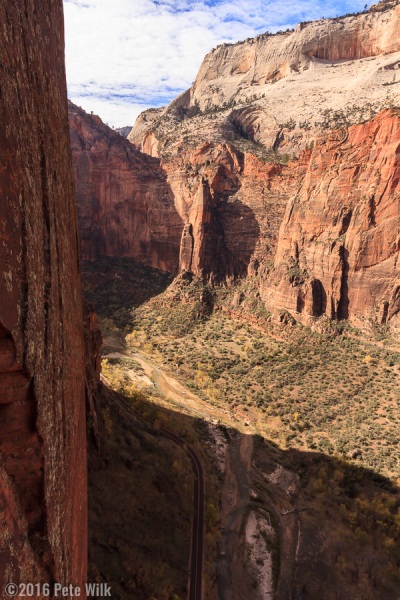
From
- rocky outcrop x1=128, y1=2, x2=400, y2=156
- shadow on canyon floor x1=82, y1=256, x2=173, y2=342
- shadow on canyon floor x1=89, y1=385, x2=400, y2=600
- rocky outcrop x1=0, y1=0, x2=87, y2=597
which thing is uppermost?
rocky outcrop x1=128, y1=2, x2=400, y2=156

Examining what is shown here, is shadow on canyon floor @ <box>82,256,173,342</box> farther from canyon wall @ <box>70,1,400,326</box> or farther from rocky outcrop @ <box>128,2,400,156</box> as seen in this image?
rocky outcrop @ <box>128,2,400,156</box>

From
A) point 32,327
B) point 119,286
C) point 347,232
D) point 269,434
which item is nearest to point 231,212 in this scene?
point 347,232

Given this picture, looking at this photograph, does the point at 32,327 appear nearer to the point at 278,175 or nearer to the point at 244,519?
the point at 244,519

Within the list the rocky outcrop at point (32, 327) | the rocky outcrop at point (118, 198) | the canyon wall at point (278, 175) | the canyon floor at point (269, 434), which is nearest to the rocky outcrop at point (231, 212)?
the canyon wall at point (278, 175)

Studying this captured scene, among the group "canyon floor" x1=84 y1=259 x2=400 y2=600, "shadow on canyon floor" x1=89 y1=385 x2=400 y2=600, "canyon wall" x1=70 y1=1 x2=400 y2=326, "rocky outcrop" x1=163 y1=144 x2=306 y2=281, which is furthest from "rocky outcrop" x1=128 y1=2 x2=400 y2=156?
"shadow on canyon floor" x1=89 y1=385 x2=400 y2=600

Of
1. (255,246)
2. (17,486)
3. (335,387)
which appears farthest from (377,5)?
(17,486)

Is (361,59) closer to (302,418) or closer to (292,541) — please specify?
(302,418)

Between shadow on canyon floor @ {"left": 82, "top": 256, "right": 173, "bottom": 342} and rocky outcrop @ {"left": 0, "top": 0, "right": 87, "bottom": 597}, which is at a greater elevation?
rocky outcrop @ {"left": 0, "top": 0, "right": 87, "bottom": 597}
